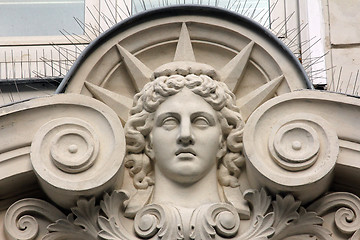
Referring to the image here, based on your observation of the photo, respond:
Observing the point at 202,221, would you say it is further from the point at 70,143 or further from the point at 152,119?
the point at 70,143

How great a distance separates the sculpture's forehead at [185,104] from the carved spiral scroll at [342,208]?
0.79m

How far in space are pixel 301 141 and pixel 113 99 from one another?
114cm

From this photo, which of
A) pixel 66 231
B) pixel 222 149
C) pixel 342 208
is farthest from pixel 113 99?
pixel 342 208

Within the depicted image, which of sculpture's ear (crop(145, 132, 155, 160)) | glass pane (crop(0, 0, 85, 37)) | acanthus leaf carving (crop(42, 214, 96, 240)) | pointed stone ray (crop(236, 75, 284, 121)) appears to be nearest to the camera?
acanthus leaf carving (crop(42, 214, 96, 240))

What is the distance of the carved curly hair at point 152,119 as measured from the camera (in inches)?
290

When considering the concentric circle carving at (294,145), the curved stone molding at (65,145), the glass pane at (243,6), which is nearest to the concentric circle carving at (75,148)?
the curved stone molding at (65,145)

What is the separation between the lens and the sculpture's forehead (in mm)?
7297

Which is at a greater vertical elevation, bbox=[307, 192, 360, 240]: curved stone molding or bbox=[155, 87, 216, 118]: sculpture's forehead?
bbox=[155, 87, 216, 118]: sculpture's forehead

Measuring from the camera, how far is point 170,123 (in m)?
7.32

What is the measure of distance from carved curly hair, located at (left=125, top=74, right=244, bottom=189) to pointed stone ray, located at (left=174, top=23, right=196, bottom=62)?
28 cm

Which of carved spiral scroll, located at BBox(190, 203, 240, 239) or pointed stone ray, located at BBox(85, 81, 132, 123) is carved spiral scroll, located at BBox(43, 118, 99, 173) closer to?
pointed stone ray, located at BBox(85, 81, 132, 123)

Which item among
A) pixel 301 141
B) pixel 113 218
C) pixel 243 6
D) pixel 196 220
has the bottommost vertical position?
pixel 113 218

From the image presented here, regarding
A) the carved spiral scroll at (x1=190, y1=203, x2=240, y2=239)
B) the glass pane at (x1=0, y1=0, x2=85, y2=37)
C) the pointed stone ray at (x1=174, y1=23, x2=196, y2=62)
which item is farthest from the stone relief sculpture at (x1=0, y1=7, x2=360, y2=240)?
the glass pane at (x1=0, y1=0, x2=85, y2=37)

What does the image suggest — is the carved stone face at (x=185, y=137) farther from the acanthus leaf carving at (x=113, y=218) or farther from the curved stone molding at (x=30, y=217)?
the curved stone molding at (x=30, y=217)
